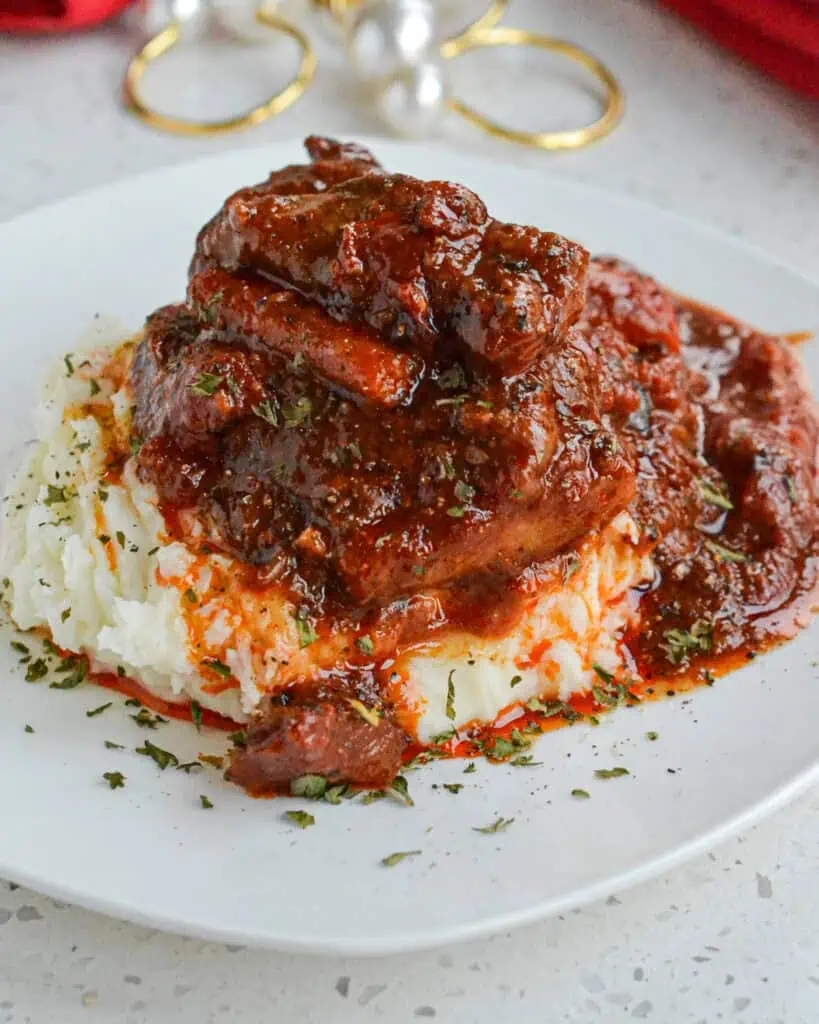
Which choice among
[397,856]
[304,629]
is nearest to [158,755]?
[304,629]

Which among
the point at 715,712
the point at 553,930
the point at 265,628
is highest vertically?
the point at 265,628

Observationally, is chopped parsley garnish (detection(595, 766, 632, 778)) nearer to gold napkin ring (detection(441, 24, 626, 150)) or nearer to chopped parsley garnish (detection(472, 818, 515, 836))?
chopped parsley garnish (detection(472, 818, 515, 836))

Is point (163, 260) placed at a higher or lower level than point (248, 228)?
lower

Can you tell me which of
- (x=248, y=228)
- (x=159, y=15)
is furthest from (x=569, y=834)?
(x=159, y=15)

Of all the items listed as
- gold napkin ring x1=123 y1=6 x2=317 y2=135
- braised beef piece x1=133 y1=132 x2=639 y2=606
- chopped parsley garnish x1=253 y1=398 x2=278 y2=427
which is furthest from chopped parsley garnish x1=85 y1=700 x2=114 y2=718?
gold napkin ring x1=123 y1=6 x2=317 y2=135

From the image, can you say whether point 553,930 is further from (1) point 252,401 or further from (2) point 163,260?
(2) point 163,260
